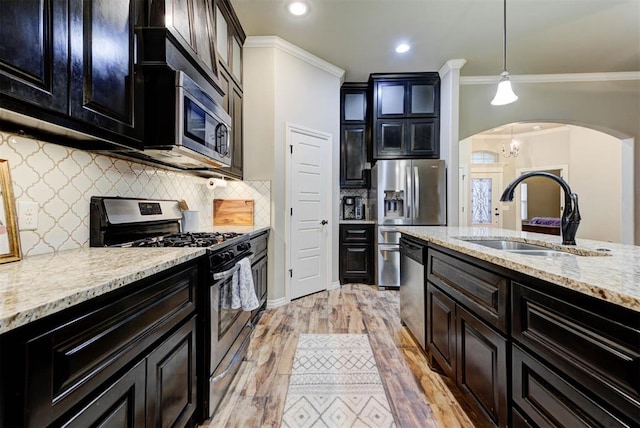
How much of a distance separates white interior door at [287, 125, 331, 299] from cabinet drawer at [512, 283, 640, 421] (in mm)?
2576

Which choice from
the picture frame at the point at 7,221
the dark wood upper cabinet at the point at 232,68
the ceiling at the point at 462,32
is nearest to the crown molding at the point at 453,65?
the ceiling at the point at 462,32

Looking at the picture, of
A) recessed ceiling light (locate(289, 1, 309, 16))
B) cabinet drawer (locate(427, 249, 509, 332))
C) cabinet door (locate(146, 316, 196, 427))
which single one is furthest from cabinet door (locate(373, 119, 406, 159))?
cabinet door (locate(146, 316, 196, 427))

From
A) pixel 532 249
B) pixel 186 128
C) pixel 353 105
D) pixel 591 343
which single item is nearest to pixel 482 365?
pixel 591 343

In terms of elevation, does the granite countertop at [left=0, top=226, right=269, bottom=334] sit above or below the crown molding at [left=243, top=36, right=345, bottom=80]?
below

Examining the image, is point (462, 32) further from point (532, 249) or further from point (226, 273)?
point (226, 273)

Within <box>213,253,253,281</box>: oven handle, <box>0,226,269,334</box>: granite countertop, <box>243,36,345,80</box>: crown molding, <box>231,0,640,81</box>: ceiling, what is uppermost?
<box>231,0,640,81</box>: ceiling

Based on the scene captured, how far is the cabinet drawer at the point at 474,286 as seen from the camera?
3.85 ft

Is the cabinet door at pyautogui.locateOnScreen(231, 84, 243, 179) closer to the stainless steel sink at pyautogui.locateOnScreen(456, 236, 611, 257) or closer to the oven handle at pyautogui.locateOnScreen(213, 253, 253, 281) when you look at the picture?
the oven handle at pyautogui.locateOnScreen(213, 253, 253, 281)

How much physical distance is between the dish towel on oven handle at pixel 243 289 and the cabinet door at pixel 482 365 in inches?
48.6

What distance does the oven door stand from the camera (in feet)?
4.89

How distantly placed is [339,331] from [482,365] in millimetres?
1419

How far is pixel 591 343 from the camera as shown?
77cm

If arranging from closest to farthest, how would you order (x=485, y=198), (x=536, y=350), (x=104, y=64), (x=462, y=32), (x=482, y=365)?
(x=536, y=350), (x=104, y=64), (x=482, y=365), (x=462, y=32), (x=485, y=198)

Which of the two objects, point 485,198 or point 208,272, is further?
point 485,198
